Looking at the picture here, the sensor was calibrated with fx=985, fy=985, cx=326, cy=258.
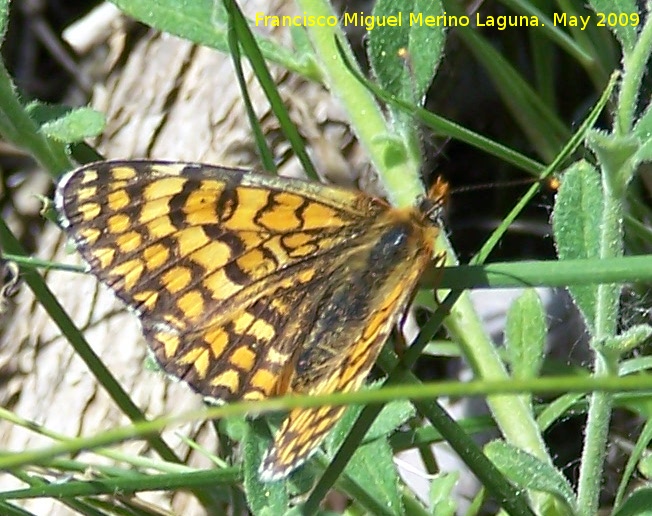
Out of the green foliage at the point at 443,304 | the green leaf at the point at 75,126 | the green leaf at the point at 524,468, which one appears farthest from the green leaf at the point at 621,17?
the green leaf at the point at 75,126

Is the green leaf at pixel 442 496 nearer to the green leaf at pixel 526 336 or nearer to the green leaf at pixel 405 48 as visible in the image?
the green leaf at pixel 526 336

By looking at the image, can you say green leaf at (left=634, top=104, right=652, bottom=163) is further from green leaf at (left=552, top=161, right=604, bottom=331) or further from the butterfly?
the butterfly

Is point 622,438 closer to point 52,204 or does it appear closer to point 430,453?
point 430,453

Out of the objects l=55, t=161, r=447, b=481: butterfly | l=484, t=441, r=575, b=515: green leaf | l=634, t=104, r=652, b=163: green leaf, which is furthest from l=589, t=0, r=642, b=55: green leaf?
l=484, t=441, r=575, b=515: green leaf

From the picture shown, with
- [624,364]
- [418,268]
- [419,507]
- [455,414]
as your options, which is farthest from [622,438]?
[418,268]

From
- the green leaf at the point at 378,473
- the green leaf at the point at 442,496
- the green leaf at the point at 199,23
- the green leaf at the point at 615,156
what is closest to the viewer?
the green leaf at the point at 615,156

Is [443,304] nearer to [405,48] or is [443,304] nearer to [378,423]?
A: [378,423]

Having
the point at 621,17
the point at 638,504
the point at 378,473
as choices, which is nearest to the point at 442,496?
the point at 378,473

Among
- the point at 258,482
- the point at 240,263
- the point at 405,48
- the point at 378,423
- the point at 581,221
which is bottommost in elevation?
the point at 258,482
